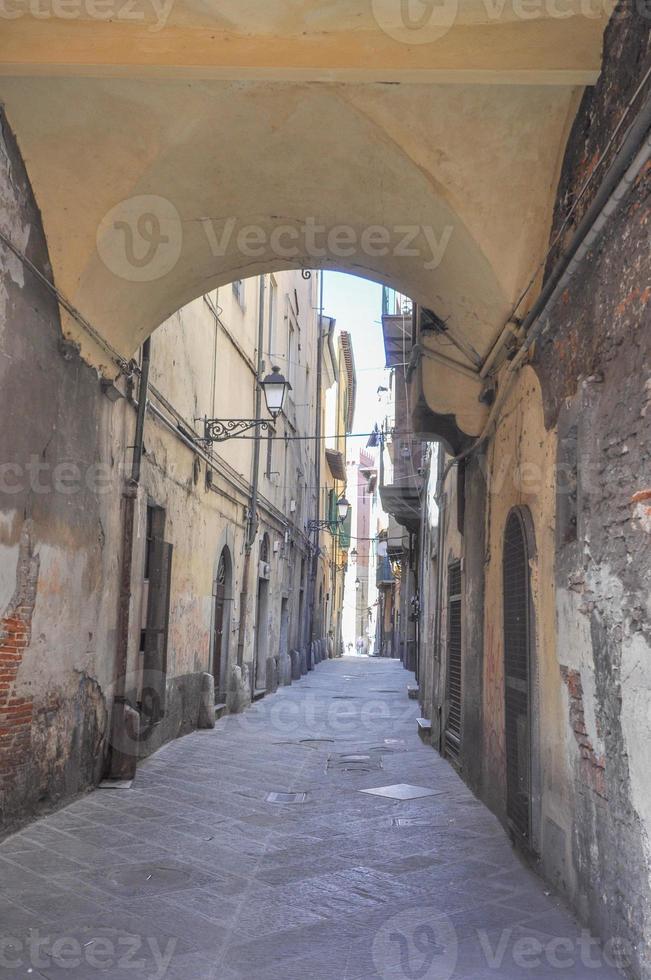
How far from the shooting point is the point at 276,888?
14.1ft

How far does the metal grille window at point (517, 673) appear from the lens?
192 inches

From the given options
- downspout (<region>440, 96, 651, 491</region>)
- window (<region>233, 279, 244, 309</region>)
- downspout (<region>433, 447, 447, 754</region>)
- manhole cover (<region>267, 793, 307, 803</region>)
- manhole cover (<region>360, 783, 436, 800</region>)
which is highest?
window (<region>233, 279, 244, 309</region>)

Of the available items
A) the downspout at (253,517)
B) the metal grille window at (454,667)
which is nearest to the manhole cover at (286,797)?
the metal grille window at (454,667)

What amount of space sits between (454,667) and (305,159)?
4.95m

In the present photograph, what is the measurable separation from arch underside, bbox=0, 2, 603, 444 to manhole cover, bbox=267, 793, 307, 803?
11.9 ft

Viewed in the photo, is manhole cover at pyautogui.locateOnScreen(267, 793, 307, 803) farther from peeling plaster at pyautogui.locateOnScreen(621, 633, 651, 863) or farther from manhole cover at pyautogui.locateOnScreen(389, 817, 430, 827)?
peeling plaster at pyautogui.locateOnScreen(621, 633, 651, 863)

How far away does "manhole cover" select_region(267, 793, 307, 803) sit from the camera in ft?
21.2

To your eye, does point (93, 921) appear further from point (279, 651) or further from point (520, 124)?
point (279, 651)

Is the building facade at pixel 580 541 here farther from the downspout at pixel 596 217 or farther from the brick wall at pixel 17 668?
the brick wall at pixel 17 668

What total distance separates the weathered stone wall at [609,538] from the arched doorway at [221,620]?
786 cm

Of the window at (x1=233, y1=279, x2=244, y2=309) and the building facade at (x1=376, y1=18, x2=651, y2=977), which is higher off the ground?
the window at (x1=233, y1=279, x2=244, y2=309)

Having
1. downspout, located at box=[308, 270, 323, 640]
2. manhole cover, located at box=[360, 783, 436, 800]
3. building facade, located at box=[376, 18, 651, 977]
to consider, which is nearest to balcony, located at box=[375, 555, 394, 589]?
downspout, located at box=[308, 270, 323, 640]

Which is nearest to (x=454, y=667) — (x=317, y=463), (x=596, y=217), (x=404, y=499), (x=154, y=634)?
(x=154, y=634)

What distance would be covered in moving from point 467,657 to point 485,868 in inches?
104
